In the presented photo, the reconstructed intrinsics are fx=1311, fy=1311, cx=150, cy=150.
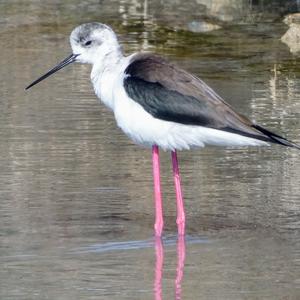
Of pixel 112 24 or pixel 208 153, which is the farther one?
pixel 112 24

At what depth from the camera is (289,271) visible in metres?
6.56

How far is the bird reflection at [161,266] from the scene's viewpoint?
6231 mm

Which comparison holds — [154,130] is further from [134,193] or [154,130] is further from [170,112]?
[134,193]

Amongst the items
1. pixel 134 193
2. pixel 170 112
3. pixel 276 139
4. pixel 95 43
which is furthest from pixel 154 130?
pixel 95 43

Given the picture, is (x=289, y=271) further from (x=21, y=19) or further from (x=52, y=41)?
(x=21, y=19)

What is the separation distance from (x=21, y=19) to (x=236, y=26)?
2.61m

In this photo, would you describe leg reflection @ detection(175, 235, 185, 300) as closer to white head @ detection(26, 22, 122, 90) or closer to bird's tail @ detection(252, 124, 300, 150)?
bird's tail @ detection(252, 124, 300, 150)

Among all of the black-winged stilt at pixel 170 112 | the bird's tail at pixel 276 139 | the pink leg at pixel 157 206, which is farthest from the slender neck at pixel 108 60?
the bird's tail at pixel 276 139

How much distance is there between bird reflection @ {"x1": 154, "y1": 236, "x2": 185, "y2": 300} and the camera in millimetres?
6231

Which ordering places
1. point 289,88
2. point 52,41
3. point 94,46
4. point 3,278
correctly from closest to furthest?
point 3,278
point 94,46
point 289,88
point 52,41

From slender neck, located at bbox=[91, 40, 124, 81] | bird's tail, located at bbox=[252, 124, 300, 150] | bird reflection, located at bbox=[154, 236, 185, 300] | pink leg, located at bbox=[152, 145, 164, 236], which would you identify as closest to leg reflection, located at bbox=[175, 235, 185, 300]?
bird reflection, located at bbox=[154, 236, 185, 300]

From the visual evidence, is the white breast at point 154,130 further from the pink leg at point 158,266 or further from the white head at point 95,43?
the pink leg at point 158,266

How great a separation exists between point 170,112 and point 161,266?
3.86 ft

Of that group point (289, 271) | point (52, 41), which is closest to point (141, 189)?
point (289, 271)
